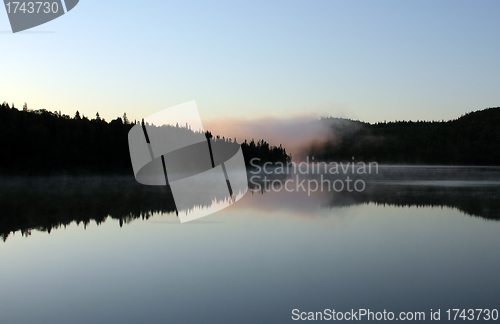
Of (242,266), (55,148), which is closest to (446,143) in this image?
(55,148)

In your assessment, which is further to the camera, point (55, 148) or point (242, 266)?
point (55, 148)

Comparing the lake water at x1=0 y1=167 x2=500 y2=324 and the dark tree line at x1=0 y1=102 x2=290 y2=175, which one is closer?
the lake water at x1=0 y1=167 x2=500 y2=324

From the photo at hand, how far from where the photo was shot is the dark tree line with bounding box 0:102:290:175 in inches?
2889

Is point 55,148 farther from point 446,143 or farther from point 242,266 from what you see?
point 446,143

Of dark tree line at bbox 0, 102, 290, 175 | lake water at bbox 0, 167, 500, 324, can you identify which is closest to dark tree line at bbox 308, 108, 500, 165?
dark tree line at bbox 0, 102, 290, 175

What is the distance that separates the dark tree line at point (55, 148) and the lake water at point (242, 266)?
59.9 metres

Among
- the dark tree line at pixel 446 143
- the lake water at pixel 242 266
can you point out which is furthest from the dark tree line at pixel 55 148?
the dark tree line at pixel 446 143

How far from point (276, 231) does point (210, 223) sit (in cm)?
364

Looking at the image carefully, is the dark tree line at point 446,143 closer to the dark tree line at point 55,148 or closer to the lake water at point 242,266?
the dark tree line at point 55,148

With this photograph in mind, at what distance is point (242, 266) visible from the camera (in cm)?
1120

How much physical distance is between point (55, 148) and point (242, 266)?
75.9 metres

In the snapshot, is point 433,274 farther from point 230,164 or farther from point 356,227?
point 230,164

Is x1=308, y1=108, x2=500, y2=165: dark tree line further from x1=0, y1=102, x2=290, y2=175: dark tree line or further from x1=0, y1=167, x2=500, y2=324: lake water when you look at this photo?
x1=0, y1=167, x2=500, y2=324: lake water

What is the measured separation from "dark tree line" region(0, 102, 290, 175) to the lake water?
5989 centimetres
